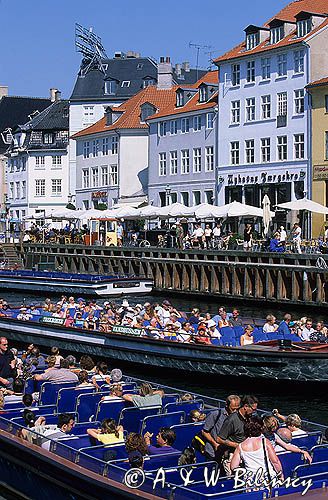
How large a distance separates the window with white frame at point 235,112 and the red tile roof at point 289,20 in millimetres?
3083

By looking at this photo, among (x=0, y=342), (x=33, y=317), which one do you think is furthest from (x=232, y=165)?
(x=0, y=342)

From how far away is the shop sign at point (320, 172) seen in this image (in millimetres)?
53844

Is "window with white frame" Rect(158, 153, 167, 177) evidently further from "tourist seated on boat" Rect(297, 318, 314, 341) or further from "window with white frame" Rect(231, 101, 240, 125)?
"tourist seated on boat" Rect(297, 318, 314, 341)

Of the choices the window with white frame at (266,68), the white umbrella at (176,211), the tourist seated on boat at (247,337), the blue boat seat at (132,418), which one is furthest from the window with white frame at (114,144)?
the blue boat seat at (132,418)

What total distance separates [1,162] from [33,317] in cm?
7902

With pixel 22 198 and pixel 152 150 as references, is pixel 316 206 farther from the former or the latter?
pixel 22 198

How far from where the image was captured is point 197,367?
79.8 feet

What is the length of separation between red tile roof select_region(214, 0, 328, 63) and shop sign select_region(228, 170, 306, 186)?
25.9ft

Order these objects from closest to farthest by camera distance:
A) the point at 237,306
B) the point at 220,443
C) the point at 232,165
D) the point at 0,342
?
the point at 220,443
the point at 0,342
the point at 237,306
the point at 232,165

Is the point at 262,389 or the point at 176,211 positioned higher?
the point at 176,211

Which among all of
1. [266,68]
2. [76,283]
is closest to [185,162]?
[266,68]

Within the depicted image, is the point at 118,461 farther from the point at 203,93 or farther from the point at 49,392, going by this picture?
the point at 203,93

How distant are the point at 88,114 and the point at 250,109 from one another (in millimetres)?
32522

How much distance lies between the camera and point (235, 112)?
6225cm
